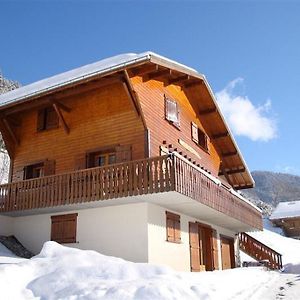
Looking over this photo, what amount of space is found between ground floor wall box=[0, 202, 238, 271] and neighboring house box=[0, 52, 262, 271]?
0.04 meters

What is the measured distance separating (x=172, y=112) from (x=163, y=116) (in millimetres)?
955

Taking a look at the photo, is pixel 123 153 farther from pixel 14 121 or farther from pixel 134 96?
pixel 14 121

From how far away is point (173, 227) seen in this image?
15594 mm

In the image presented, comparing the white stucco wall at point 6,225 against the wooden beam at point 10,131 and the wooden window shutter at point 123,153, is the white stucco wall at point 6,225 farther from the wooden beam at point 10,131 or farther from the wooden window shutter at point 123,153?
the wooden window shutter at point 123,153

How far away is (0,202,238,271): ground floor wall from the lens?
13734mm

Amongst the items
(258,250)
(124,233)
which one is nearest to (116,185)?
(124,233)

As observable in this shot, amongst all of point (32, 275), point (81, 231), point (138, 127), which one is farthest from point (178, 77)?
point (32, 275)

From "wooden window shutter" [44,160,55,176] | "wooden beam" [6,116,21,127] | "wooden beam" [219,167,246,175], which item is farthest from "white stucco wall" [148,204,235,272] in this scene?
"wooden beam" [219,167,246,175]

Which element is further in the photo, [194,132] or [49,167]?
[194,132]

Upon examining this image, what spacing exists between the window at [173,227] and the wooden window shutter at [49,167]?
5.14 meters

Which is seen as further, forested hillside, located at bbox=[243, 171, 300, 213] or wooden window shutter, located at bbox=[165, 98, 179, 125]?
forested hillside, located at bbox=[243, 171, 300, 213]

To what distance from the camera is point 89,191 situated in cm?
1391

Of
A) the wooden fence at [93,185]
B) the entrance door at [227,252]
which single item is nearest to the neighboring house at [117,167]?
the wooden fence at [93,185]

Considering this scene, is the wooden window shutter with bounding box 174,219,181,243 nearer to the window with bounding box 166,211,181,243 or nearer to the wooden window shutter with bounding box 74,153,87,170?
the window with bounding box 166,211,181,243
